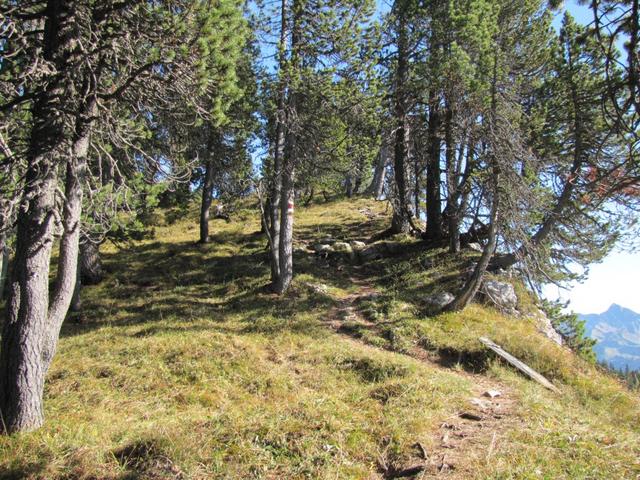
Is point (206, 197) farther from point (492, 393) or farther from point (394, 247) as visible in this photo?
point (492, 393)

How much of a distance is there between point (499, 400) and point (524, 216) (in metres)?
6.02

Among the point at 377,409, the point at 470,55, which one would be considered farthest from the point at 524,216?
the point at 377,409

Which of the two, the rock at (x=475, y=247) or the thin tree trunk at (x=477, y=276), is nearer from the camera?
the thin tree trunk at (x=477, y=276)

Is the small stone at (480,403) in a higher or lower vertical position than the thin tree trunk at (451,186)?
lower

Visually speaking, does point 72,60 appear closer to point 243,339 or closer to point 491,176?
point 243,339

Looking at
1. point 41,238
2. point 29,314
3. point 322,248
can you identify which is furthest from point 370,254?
point 29,314

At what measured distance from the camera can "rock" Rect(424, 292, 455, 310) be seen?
12891 millimetres

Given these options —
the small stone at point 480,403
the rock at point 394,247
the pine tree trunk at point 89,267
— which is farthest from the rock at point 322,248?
the small stone at point 480,403

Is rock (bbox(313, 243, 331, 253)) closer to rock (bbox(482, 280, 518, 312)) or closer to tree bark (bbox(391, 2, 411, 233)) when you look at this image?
tree bark (bbox(391, 2, 411, 233))

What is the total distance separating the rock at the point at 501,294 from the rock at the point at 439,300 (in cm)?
116

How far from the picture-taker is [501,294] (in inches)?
533

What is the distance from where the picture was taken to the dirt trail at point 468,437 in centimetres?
529

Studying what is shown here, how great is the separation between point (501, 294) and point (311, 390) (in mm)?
8142

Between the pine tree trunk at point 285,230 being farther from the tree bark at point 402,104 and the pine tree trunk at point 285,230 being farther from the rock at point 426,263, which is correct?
the rock at point 426,263
